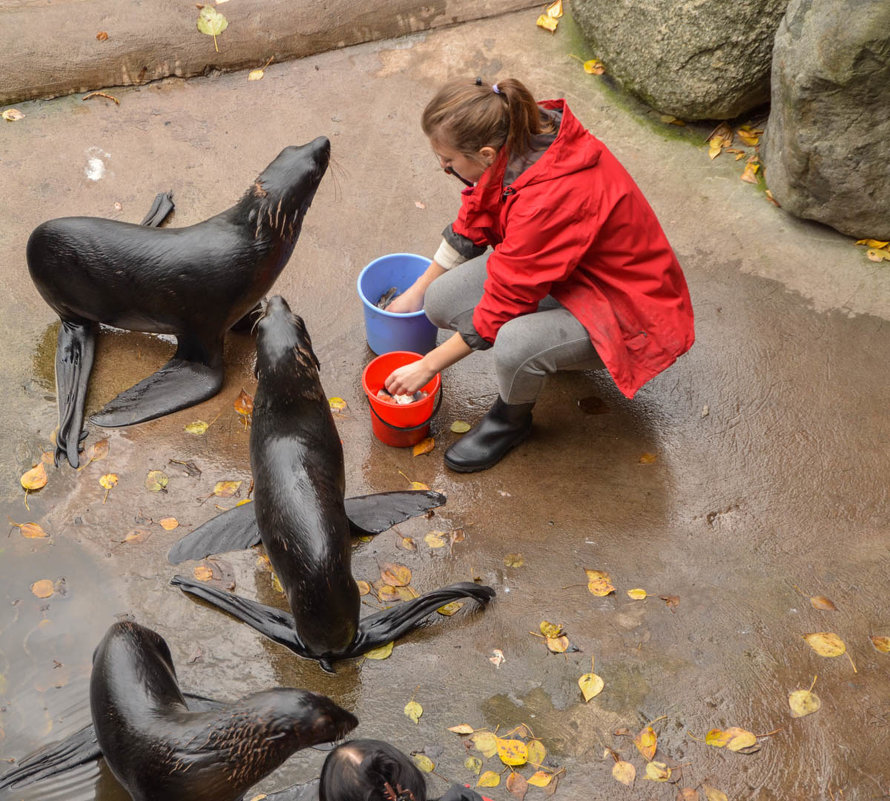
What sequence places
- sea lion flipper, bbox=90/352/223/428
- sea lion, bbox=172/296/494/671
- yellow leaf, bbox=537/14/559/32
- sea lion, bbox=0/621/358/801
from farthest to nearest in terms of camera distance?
yellow leaf, bbox=537/14/559/32, sea lion flipper, bbox=90/352/223/428, sea lion, bbox=172/296/494/671, sea lion, bbox=0/621/358/801

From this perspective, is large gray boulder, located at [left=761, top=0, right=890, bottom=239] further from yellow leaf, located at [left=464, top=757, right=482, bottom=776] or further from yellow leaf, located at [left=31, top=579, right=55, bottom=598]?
yellow leaf, located at [left=31, top=579, right=55, bottom=598]

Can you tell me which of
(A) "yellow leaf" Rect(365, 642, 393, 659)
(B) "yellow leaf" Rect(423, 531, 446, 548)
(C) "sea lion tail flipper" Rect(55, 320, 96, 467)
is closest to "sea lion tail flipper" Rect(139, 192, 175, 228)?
(C) "sea lion tail flipper" Rect(55, 320, 96, 467)

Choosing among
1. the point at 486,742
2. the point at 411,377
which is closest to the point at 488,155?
the point at 411,377

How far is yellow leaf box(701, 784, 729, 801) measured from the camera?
2.82 metres

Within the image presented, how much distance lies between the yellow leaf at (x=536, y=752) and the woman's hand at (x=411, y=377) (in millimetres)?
1528

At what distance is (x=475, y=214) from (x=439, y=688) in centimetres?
205

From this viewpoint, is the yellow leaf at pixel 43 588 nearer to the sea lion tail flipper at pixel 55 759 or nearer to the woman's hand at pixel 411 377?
the sea lion tail flipper at pixel 55 759

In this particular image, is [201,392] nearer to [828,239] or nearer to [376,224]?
[376,224]

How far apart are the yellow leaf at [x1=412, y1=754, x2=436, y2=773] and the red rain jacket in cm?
162

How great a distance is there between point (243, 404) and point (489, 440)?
1.28 m

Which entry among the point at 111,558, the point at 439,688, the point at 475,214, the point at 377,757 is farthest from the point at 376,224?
the point at 377,757

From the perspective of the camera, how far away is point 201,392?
4168 millimetres

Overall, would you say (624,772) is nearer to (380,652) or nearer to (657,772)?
(657,772)

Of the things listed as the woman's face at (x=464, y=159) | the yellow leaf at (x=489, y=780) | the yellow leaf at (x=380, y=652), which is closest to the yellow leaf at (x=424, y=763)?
the yellow leaf at (x=489, y=780)
